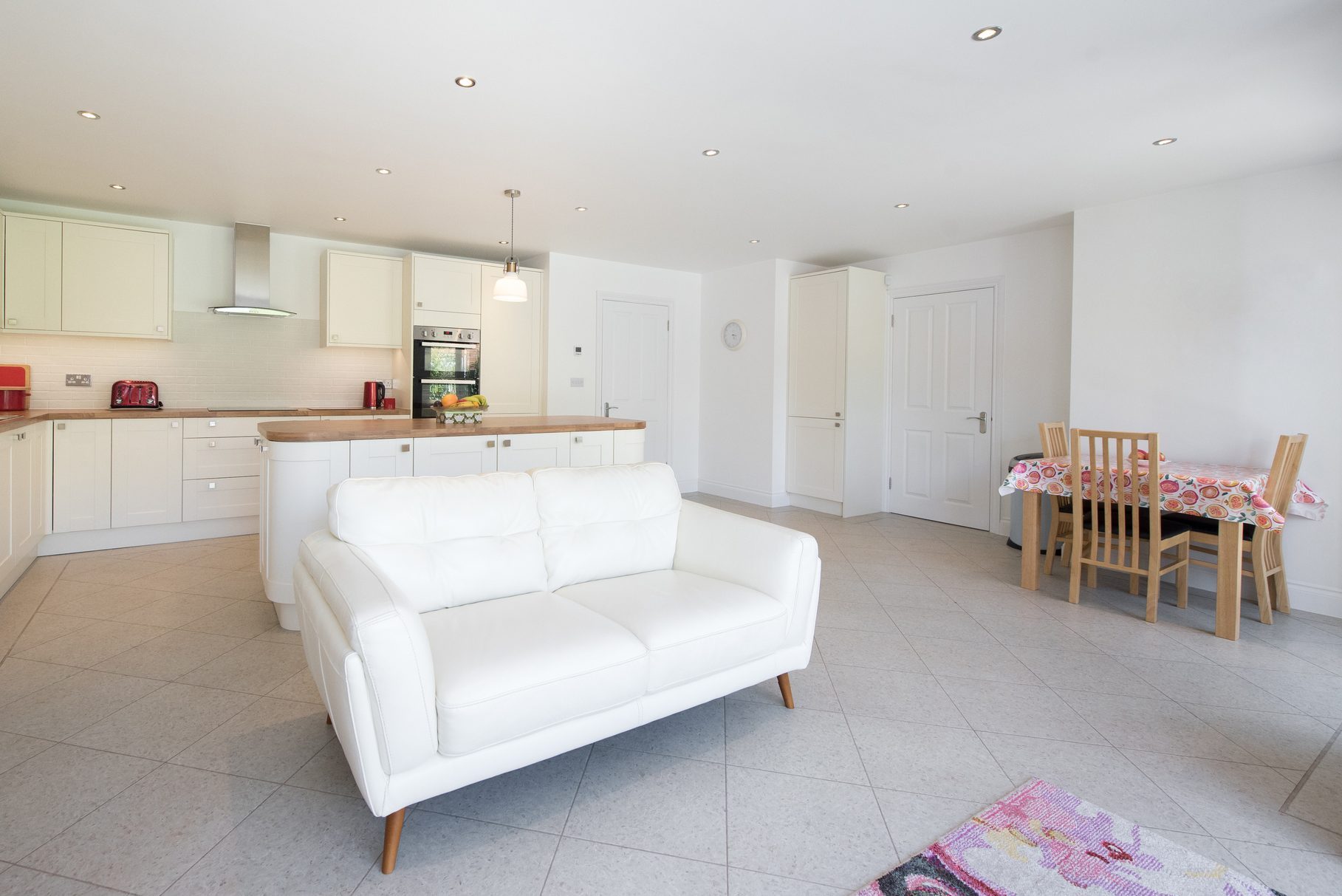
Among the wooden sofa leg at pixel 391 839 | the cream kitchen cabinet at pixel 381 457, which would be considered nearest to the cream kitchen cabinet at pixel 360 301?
the cream kitchen cabinet at pixel 381 457

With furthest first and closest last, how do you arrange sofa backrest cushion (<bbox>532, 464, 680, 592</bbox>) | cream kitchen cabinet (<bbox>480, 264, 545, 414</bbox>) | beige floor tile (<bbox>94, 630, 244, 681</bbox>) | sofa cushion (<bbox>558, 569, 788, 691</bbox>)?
cream kitchen cabinet (<bbox>480, 264, 545, 414</bbox>)
beige floor tile (<bbox>94, 630, 244, 681</bbox>)
sofa backrest cushion (<bbox>532, 464, 680, 592</bbox>)
sofa cushion (<bbox>558, 569, 788, 691</bbox>)

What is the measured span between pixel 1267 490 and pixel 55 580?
6.55 meters

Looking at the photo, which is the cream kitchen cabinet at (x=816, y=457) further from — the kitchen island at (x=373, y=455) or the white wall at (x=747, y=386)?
the kitchen island at (x=373, y=455)

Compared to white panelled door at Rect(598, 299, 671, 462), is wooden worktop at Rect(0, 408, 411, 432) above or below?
below

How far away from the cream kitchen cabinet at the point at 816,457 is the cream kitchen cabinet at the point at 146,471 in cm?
492

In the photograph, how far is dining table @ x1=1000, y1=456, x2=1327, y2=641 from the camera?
9.93ft

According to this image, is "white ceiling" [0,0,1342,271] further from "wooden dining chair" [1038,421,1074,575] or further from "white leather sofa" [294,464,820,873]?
"white leather sofa" [294,464,820,873]

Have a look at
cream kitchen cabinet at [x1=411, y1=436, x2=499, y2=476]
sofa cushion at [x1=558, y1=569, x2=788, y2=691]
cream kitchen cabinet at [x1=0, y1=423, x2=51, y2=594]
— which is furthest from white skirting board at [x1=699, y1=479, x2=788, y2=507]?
cream kitchen cabinet at [x1=0, y1=423, x2=51, y2=594]

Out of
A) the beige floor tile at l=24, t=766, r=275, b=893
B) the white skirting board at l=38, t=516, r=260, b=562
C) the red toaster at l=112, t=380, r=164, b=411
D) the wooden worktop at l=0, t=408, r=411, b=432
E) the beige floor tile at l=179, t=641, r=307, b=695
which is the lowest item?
the beige floor tile at l=24, t=766, r=275, b=893

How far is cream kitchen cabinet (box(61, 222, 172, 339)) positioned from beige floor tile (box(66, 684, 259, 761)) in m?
3.47

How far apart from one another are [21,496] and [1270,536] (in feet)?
22.2

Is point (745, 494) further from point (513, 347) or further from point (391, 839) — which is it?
point (391, 839)

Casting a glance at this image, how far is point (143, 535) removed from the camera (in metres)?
4.70

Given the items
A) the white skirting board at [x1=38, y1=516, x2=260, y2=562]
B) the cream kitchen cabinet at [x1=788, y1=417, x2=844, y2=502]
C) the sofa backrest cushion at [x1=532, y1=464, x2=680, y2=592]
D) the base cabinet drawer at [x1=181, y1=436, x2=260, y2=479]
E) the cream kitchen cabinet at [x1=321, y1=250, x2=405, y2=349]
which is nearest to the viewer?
the sofa backrest cushion at [x1=532, y1=464, x2=680, y2=592]
